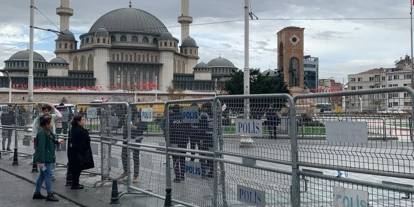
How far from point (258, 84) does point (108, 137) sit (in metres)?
39.2

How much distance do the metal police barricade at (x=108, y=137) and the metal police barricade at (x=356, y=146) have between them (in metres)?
5.22

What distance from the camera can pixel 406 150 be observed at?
15.1 feet

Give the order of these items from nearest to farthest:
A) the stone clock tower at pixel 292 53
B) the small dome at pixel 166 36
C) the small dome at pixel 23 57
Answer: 1. the stone clock tower at pixel 292 53
2. the small dome at pixel 166 36
3. the small dome at pixel 23 57

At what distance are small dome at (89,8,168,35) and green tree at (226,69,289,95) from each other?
8544cm

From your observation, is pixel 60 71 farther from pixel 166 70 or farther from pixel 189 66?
pixel 189 66

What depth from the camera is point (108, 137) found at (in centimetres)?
1141

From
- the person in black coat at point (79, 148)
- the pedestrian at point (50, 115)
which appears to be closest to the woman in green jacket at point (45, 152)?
the pedestrian at point (50, 115)

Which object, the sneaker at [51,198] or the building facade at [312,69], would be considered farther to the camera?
the building facade at [312,69]

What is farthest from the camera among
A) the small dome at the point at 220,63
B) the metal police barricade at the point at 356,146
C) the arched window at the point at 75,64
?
the small dome at the point at 220,63

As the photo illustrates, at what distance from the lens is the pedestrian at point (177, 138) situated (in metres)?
8.56

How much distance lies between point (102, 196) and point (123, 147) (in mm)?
1024

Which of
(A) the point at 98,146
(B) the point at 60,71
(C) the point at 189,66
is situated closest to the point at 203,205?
(A) the point at 98,146

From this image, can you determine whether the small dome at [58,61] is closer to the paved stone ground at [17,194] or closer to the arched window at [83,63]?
the arched window at [83,63]

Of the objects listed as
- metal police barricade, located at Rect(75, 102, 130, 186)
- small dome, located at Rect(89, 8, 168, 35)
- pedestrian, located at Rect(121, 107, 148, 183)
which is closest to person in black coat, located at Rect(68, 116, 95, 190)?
metal police barricade, located at Rect(75, 102, 130, 186)
